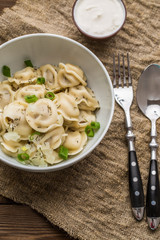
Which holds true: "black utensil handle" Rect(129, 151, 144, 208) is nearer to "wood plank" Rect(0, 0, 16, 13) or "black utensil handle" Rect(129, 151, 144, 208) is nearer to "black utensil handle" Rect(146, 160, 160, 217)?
"black utensil handle" Rect(146, 160, 160, 217)

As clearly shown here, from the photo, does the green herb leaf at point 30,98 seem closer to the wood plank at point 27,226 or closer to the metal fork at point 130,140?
the metal fork at point 130,140

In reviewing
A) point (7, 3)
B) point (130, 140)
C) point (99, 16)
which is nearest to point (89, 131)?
point (130, 140)

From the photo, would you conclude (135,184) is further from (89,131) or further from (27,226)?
(27,226)

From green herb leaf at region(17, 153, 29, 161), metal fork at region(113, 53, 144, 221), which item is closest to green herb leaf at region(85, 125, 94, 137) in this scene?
metal fork at region(113, 53, 144, 221)

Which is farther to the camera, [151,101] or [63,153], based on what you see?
[151,101]

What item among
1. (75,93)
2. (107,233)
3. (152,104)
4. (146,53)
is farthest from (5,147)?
(146,53)

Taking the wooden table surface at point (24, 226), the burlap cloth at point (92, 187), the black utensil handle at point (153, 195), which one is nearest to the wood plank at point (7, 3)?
the burlap cloth at point (92, 187)

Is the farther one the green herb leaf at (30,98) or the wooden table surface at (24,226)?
the wooden table surface at (24,226)
